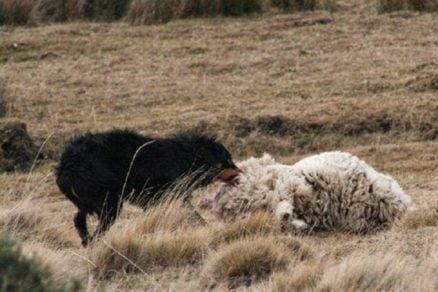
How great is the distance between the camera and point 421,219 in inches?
285

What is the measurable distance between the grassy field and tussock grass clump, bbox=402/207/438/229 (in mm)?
14

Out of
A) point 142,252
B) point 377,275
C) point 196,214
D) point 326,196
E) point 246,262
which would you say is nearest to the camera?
point 377,275

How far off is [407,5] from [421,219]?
11277 millimetres

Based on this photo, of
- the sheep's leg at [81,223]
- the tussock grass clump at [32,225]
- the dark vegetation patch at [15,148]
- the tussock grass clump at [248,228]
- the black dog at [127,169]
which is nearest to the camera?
the tussock grass clump at [248,228]

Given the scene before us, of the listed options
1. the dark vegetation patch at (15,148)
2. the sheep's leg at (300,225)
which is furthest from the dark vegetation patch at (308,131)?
the sheep's leg at (300,225)

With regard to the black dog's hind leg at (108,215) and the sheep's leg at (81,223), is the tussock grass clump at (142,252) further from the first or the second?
the sheep's leg at (81,223)

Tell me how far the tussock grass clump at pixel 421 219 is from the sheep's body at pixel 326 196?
430 mm

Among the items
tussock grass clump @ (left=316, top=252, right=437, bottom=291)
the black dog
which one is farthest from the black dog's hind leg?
tussock grass clump @ (left=316, top=252, right=437, bottom=291)

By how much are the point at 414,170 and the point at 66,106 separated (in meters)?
5.12

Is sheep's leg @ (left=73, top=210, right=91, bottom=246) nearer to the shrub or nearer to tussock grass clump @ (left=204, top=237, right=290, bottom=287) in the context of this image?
tussock grass clump @ (left=204, top=237, right=290, bottom=287)

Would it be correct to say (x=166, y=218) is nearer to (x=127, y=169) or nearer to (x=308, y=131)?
(x=127, y=169)

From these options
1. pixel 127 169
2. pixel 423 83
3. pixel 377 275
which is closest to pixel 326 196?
pixel 127 169

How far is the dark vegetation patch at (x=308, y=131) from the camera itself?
11.8 meters

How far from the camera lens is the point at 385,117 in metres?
12.2
